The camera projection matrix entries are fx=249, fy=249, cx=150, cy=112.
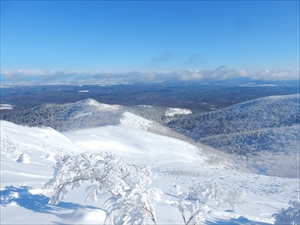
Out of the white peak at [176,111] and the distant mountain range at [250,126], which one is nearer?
the distant mountain range at [250,126]

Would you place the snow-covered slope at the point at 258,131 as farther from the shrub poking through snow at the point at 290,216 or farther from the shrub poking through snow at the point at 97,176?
the shrub poking through snow at the point at 97,176

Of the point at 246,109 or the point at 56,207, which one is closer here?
the point at 56,207

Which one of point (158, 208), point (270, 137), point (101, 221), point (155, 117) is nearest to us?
point (101, 221)

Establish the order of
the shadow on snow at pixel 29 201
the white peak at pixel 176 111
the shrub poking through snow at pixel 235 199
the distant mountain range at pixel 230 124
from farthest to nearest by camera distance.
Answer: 1. the white peak at pixel 176 111
2. the distant mountain range at pixel 230 124
3. the shrub poking through snow at pixel 235 199
4. the shadow on snow at pixel 29 201

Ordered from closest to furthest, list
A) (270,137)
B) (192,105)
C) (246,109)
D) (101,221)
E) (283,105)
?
(101,221) → (270,137) → (283,105) → (246,109) → (192,105)

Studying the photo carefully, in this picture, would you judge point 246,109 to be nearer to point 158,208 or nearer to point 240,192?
point 240,192

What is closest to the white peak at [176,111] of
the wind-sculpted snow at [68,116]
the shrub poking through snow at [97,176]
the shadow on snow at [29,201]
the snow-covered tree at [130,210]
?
the wind-sculpted snow at [68,116]

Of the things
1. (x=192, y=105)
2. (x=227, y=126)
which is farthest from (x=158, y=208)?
(x=192, y=105)

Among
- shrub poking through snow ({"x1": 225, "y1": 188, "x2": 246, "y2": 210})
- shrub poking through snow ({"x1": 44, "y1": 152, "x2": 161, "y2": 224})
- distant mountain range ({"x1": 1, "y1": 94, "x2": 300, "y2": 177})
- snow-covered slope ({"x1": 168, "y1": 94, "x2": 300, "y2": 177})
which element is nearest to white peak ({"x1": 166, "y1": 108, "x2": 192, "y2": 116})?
distant mountain range ({"x1": 1, "y1": 94, "x2": 300, "y2": 177})

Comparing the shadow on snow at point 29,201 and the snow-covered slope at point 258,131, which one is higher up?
the shadow on snow at point 29,201

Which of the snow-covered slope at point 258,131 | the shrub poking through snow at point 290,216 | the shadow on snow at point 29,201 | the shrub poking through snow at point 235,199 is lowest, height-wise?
the snow-covered slope at point 258,131

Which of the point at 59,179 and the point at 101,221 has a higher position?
the point at 59,179
